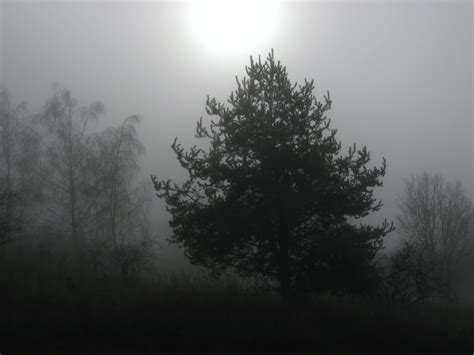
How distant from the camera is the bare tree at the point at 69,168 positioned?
70.3ft

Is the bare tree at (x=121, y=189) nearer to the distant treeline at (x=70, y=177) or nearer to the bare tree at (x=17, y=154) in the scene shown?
the distant treeline at (x=70, y=177)

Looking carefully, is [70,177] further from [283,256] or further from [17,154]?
[283,256]

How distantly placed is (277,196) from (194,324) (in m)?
3.25

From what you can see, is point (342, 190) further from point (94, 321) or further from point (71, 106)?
point (71, 106)

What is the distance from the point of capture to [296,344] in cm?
654

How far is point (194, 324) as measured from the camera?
21.8 feet

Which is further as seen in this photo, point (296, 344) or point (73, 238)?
point (73, 238)

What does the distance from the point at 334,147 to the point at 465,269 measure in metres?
33.8

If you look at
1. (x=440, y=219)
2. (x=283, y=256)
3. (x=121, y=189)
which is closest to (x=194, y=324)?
(x=283, y=256)

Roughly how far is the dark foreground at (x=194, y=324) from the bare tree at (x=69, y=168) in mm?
13643

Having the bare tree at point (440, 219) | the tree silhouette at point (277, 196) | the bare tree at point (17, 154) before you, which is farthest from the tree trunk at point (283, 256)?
the bare tree at point (440, 219)

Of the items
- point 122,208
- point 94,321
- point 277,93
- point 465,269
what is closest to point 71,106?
point 122,208

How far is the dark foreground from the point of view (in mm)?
6156

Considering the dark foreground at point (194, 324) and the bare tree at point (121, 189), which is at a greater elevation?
the bare tree at point (121, 189)
